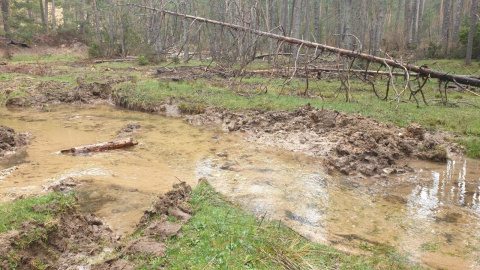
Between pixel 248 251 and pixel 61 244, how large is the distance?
2.20m

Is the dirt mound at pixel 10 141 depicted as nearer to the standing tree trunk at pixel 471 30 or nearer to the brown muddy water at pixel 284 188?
the brown muddy water at pixel 284 188

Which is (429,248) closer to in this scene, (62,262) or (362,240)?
(362,240)

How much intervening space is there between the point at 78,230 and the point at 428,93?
14.4 m

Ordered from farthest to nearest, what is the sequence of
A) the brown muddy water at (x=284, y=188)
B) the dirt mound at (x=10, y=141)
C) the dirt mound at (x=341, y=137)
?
1. the dirt mound at (x=10, y=141)
2. the dirt mound at (x=341, y=137)
3. the brown muddy water at (x=284, y=188)

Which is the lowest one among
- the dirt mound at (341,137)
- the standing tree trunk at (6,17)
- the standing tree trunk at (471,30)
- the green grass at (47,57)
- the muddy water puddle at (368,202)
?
the muddy water puddle at (368,202)

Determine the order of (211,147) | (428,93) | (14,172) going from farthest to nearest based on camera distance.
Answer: (428,93) < (211,147) < (14,172)

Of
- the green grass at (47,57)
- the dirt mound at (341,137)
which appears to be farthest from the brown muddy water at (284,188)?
the green grass at (47,57)

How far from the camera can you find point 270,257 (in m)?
3.44

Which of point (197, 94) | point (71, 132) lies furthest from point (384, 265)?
point (197, 94)

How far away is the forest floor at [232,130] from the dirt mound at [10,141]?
49 millimetres

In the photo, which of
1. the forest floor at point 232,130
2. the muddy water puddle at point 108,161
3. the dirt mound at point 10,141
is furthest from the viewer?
the dirt mound at point 10,141

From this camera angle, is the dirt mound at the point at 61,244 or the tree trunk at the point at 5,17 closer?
the dirt mound at the point at 61,244

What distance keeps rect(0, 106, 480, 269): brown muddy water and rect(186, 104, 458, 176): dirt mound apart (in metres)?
0.39

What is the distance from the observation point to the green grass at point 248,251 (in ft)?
11.1
